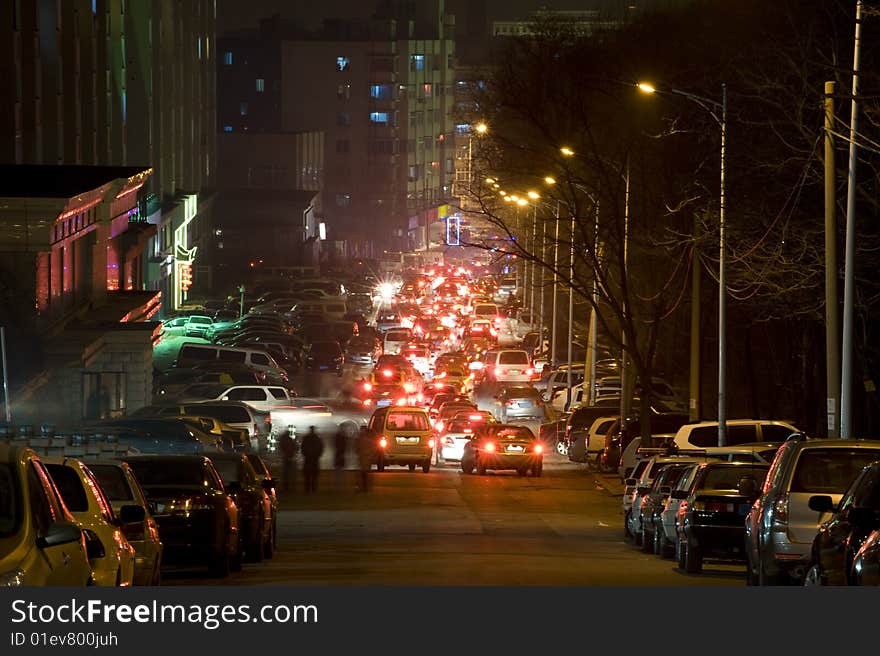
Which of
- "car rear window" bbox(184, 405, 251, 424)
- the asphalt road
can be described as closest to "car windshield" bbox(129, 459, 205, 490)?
the asphalt road

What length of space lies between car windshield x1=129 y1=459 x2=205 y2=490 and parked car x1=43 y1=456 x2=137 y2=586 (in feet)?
17.2

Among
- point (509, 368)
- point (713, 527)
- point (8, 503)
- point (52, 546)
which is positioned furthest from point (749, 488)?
point (509, 368)

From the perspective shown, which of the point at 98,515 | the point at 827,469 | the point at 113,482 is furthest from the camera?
the point at 113,482

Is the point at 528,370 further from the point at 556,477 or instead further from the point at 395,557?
the point at 395,557

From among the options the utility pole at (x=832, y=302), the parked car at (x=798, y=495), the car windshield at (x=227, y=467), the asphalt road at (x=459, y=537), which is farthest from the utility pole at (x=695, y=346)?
the parked car at (x=798, y=495)

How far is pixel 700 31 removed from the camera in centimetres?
6138

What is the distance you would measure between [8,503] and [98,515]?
3.09m

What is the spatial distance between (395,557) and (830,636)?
1356cm

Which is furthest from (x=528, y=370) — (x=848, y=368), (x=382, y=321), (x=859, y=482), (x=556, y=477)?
(x=859, y=482)

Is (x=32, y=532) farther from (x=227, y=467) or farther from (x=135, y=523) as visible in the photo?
(x=227, y=467)

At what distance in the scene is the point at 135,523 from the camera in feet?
51.8

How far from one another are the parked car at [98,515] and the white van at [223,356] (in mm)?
54765

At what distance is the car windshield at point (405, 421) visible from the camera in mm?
46469

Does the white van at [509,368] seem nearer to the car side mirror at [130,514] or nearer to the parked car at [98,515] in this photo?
the car side mirror at [130,514]
